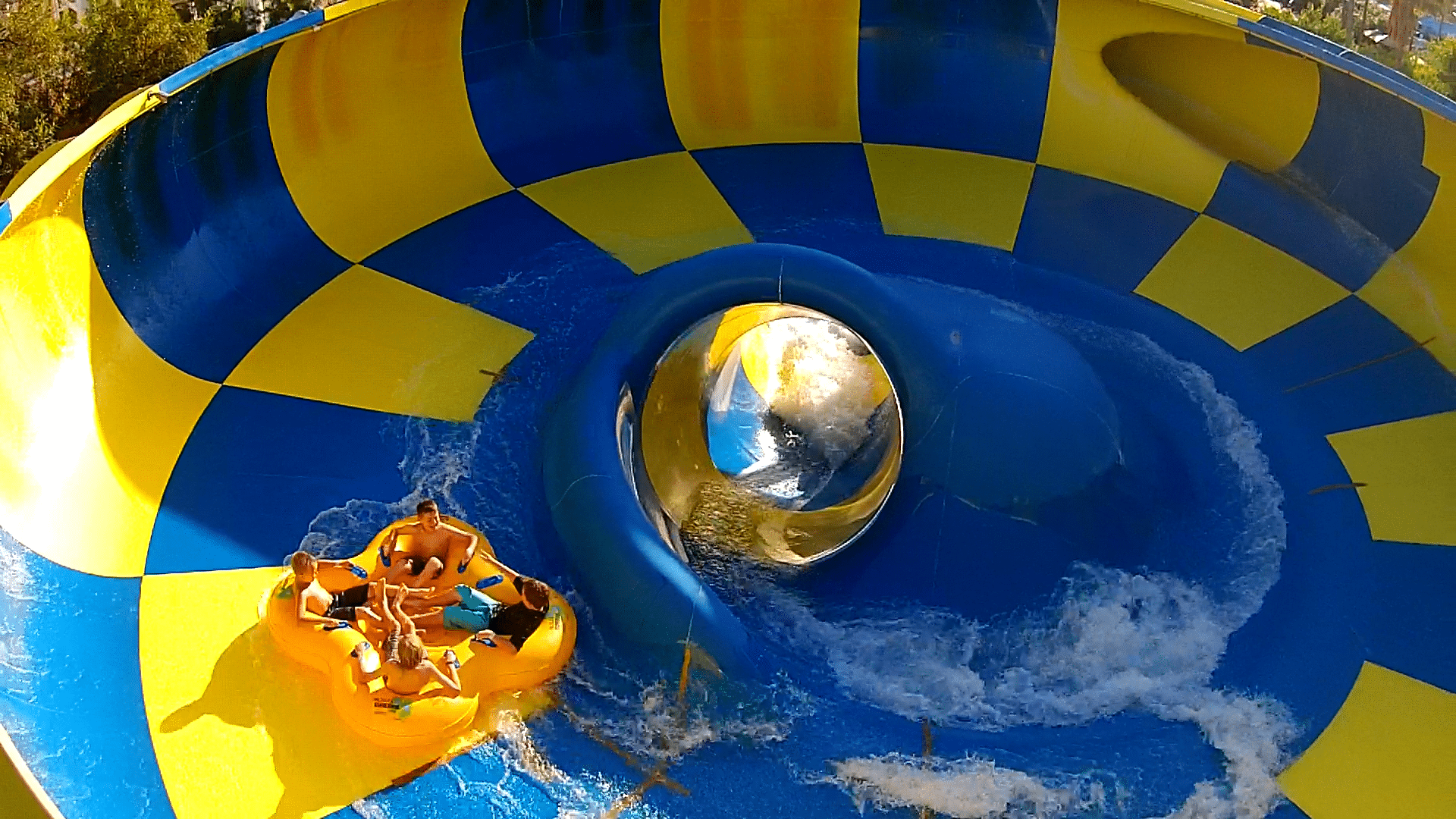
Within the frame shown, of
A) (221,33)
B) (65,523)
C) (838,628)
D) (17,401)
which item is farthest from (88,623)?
(221,33)

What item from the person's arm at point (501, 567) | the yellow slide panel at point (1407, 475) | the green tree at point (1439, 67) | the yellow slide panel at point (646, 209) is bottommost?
the person's arm at point (501, 567)

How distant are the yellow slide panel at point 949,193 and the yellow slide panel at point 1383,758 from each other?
327 cm

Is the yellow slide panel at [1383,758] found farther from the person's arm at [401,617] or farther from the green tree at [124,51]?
the green tree at [124,51]

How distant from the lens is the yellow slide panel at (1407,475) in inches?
236

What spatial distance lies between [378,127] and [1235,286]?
4.97m

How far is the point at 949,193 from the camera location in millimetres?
8008

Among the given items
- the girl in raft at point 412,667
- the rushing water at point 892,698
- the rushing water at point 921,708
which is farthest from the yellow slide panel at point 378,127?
the girl in raft at point 412,667

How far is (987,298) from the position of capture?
6.88 meters

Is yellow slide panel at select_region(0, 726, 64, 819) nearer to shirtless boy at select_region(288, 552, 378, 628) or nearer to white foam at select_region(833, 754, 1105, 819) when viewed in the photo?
shirtless boy at select_region(288, 552, 378, 628)

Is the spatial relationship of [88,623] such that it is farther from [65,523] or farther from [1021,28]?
[1021,28]

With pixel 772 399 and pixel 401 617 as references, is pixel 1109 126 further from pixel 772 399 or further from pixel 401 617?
pixel 401 617

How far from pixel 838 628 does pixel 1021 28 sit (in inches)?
172

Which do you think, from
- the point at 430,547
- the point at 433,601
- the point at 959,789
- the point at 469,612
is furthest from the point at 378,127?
the point at 959,789

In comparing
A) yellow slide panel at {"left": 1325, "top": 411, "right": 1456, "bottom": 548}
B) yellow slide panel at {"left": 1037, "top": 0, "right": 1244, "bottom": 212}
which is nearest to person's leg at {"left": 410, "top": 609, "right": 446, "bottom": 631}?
yellow slide panel at {"left": 1325, "top": 411, "right": 1456, "bottom": 548}
